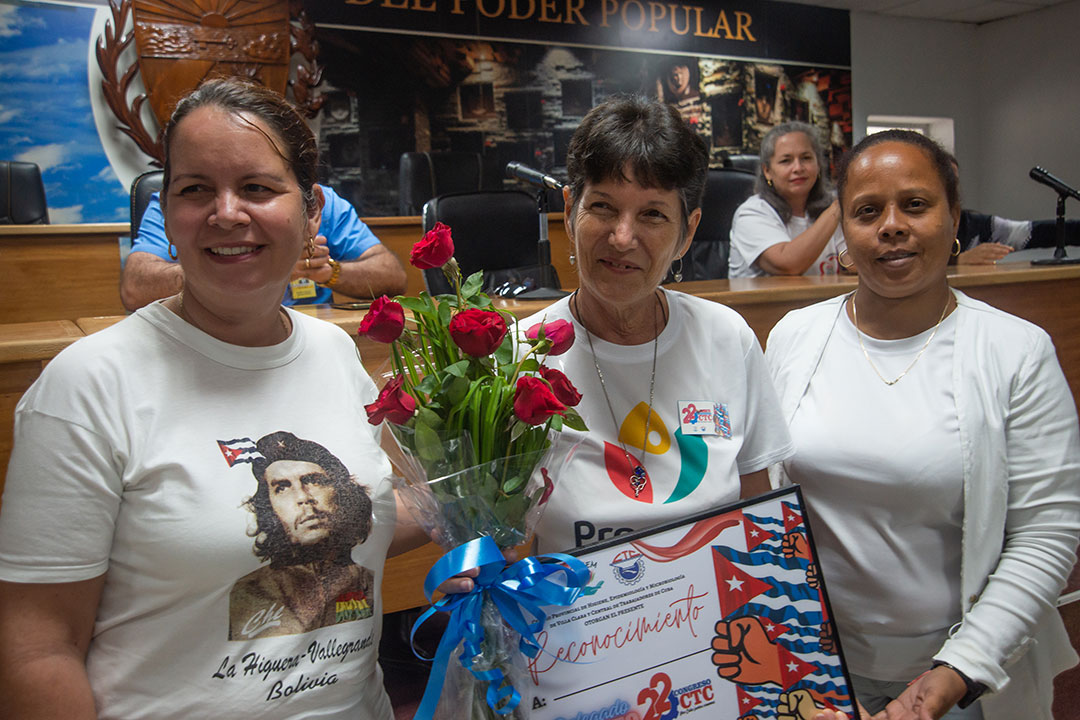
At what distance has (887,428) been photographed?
1368mm

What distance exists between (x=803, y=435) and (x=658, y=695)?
1.91ft

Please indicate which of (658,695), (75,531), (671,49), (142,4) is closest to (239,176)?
(75,531)

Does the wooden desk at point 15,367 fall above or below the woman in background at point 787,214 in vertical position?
below

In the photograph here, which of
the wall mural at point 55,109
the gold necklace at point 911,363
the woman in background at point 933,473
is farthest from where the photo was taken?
the wall mural at point 55,109

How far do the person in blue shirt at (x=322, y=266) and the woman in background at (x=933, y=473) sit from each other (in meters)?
1.73

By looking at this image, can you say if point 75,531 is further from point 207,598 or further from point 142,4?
point 142,4

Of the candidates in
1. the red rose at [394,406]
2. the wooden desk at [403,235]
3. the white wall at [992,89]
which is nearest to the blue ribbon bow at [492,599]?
the red rose at [394,406]

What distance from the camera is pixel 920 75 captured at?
952cm

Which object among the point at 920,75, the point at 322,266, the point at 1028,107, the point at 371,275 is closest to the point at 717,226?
the point at 371,275

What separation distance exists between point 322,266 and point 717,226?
2434 mm

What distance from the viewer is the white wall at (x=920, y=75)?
9.06m

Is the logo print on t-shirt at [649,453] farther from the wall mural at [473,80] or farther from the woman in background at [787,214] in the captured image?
the wall mural at [473,80]

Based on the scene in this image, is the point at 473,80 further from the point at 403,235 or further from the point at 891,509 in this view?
the point at 891,509

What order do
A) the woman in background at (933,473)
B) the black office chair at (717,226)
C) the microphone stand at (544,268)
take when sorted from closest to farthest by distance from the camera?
1. the woman in background at (933,473)
2. the microphone stand at (544,268)
3. the black office chair at (717,226)
